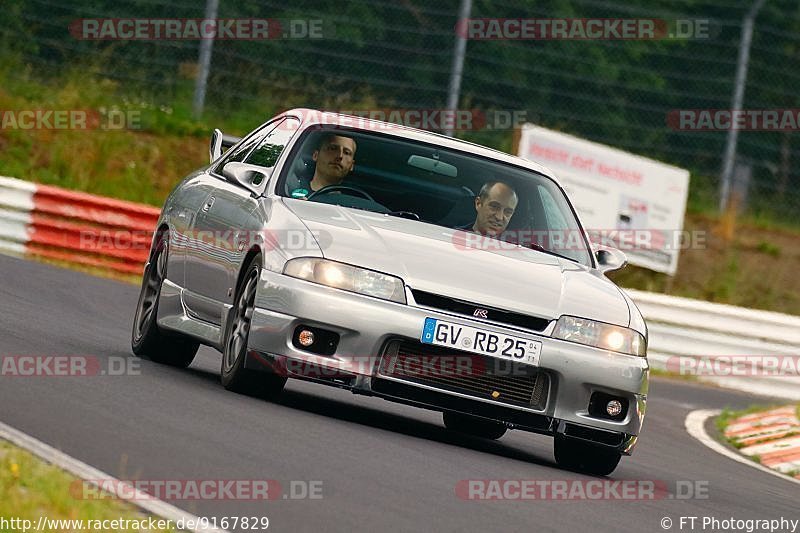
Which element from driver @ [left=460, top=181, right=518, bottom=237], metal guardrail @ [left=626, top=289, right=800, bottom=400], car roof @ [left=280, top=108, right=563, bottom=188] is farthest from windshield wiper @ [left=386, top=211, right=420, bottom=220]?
metal guardrail @ [left=626, top=289, right=800, bottom=400]

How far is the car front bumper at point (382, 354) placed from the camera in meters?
8.02

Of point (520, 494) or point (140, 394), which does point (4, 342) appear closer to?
point (140, 394)

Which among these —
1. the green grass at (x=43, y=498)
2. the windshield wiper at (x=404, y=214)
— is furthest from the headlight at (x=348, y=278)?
the green grass at (x=43, y=498)

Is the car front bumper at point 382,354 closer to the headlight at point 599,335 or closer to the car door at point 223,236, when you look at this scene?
the headlight at point 599,335

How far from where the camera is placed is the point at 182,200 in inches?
404

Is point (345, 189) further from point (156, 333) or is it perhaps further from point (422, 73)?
point (422, 73)

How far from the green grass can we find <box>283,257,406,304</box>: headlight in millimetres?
2402

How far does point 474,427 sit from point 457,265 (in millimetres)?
1952

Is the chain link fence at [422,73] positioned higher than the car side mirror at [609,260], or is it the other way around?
the chain link fence at [422,73]

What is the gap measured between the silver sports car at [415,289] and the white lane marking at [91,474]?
1907 mm

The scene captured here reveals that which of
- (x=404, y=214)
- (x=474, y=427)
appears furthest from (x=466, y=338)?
(x=474, y=427)

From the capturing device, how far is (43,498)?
5.36 meters

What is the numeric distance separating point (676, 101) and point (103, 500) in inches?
773

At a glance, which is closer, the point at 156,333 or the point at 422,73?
the point at 156,333
